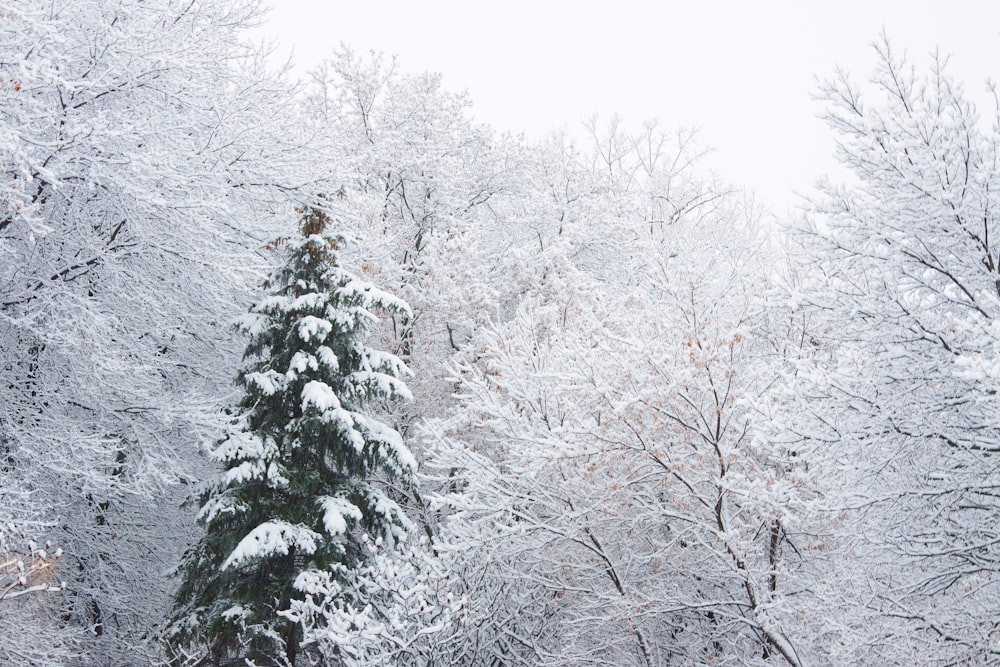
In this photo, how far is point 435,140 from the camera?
1811cm

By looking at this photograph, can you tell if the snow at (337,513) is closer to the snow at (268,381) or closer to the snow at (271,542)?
the snow at (271,542)

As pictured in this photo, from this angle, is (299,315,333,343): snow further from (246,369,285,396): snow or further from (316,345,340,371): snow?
(246,369,285,396): snow

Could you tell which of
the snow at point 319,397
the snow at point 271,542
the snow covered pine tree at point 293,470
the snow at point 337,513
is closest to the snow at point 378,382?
the snow covered pine tree at point 293,470

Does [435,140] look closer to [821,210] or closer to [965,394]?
[821,210]

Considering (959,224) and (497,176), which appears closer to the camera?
(959,224)

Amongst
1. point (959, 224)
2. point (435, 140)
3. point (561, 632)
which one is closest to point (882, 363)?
point (959, 224)

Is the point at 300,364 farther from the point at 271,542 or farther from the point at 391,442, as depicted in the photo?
the point at 271,542

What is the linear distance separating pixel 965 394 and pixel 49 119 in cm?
848

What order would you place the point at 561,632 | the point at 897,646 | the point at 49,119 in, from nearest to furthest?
the point at 897,646 → the point at 49,119 → the point at 561,632

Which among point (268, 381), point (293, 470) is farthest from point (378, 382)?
point (293, 470)

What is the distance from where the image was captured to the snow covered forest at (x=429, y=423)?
608cm

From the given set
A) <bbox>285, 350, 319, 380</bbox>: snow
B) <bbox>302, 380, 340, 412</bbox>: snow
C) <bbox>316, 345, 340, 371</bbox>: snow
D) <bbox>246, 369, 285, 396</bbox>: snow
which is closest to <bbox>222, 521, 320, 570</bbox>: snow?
<bbox>302, 380, 340, 412</bbox>: snow

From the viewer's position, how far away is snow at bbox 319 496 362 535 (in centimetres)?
855


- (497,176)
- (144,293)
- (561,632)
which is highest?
(497,176)
